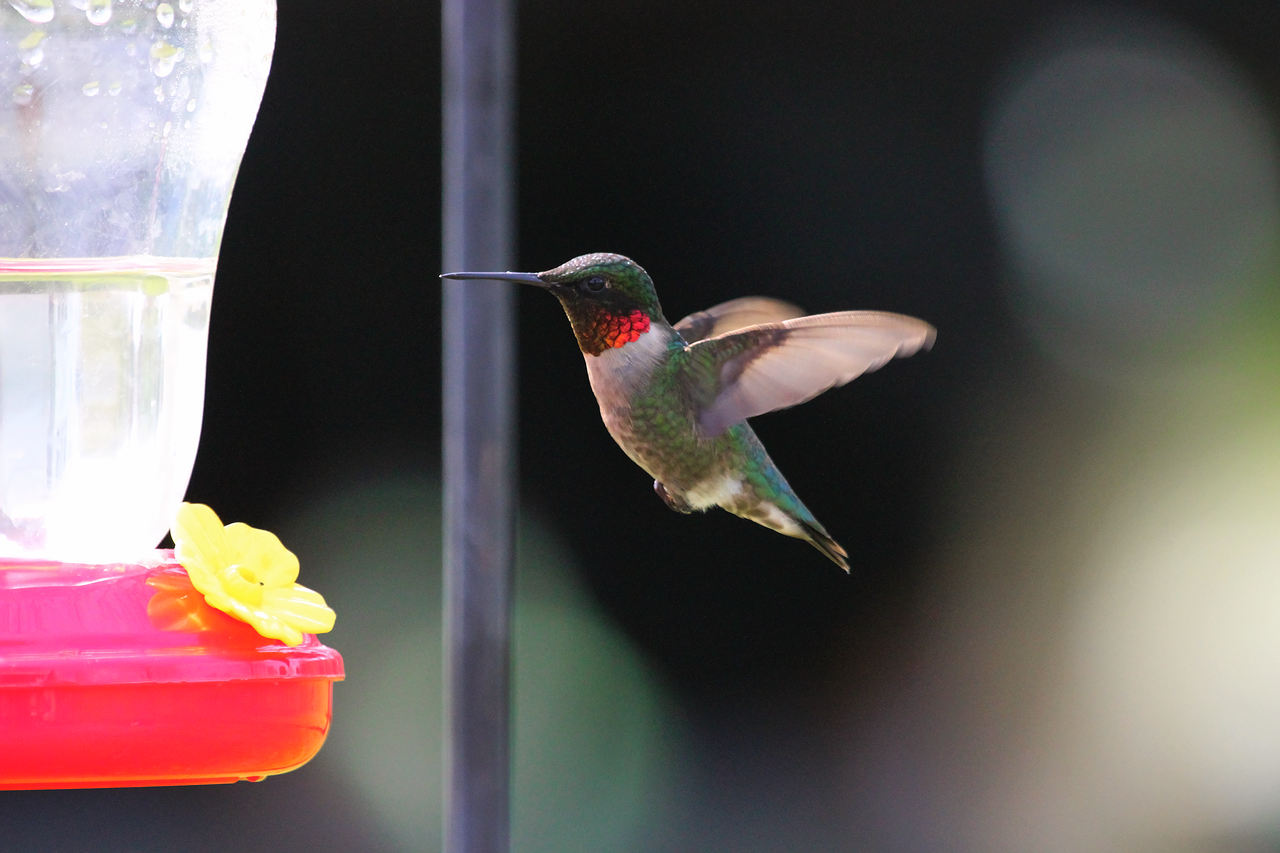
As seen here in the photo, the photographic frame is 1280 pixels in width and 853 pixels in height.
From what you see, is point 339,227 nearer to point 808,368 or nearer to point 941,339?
point 941,339

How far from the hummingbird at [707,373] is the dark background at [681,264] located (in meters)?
2.60

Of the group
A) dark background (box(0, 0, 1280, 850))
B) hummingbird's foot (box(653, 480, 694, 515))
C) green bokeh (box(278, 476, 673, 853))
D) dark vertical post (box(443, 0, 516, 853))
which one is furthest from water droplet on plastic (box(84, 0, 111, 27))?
green bokeh (box(278, 476, 673, 853))

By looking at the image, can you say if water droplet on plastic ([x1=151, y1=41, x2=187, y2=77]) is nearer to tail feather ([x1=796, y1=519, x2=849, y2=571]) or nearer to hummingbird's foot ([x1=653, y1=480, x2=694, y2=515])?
hummingbird's foot ([x1=653, y1=480, x2=694, y2=515])

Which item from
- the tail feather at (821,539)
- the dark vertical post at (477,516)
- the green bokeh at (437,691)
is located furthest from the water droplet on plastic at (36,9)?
the green bokeh at (437,691)

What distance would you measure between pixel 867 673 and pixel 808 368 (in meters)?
3.21

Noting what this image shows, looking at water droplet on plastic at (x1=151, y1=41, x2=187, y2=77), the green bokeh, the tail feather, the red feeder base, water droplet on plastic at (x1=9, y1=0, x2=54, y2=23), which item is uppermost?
water droplet on plastic at (x1=9, y1=0, x2=54, y2=23)

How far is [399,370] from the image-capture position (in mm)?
4555

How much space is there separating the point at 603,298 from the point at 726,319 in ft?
1.79

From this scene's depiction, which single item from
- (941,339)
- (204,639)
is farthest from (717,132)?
(204,639)

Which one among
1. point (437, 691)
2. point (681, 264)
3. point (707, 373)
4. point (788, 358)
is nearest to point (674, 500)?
point (707, 373)

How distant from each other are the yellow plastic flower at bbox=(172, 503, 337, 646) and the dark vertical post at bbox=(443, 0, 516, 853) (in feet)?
0.97

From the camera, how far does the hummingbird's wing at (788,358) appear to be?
1.54 m

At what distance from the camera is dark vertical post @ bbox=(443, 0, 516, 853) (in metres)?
1.63

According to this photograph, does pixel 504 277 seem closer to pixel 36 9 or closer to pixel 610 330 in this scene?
pixel 610 330
